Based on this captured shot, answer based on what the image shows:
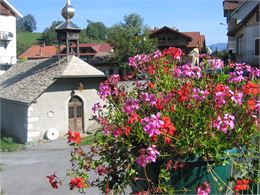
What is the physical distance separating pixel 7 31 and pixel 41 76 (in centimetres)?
2212

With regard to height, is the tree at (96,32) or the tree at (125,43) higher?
the tree at (96,32)

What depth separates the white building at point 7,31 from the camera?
4206cm

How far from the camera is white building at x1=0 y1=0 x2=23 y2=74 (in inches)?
1656

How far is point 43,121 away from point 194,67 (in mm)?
19220

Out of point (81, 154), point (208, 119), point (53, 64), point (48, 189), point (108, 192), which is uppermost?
point (53, 64)

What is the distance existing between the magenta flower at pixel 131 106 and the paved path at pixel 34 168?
7169mm

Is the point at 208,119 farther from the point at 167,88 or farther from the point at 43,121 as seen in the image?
the point at 43,121

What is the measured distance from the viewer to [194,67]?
3084mm

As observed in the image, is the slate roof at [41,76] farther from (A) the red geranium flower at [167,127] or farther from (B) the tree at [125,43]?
(B) the tree at [125,43]

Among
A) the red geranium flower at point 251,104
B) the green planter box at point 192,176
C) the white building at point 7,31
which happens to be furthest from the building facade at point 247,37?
the green planter box at point 192,176

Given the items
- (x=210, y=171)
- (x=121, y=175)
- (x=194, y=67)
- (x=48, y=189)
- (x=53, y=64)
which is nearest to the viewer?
(x=210, y=171)

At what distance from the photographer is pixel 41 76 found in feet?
76.0

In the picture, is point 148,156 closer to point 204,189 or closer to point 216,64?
point 204,189

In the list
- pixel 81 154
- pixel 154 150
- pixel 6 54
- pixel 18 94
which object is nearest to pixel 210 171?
pixel 154 150
